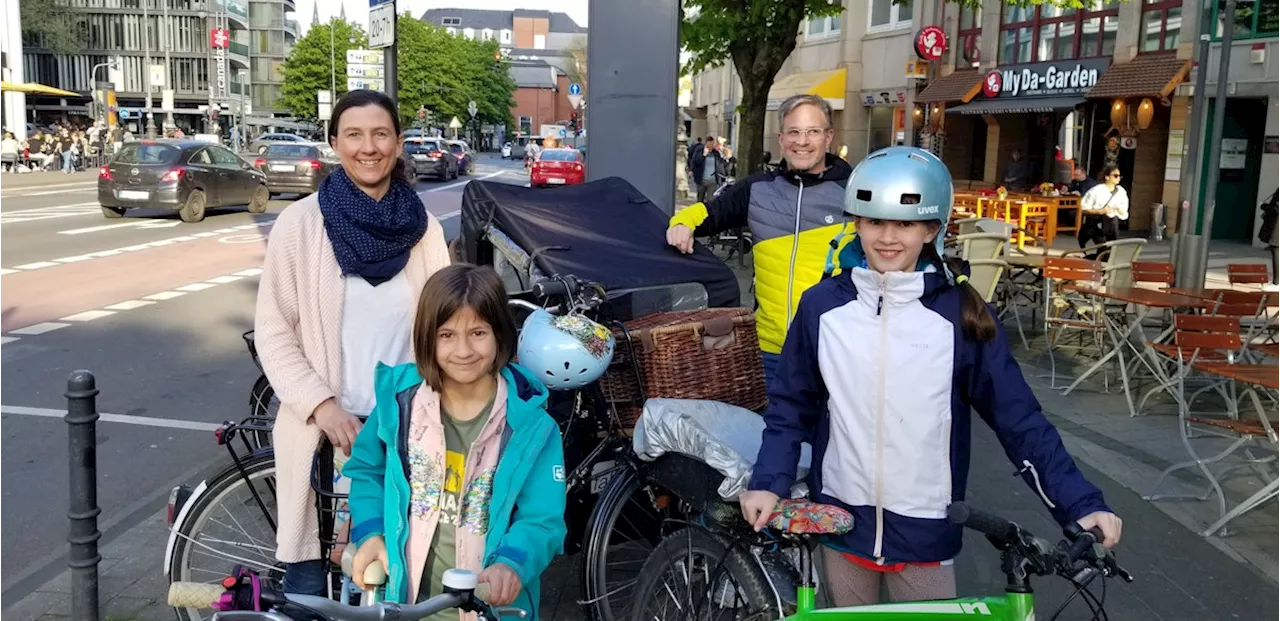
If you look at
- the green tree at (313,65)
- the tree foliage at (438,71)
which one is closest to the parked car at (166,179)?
the tree foliage at (438,71)

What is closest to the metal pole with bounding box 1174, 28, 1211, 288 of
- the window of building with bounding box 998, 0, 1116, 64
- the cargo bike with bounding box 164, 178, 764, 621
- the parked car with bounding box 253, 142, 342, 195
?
the cargo bike with bounding box 164, 178, 764, 621

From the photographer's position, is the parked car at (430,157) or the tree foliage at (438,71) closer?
the parked car at (430,157)

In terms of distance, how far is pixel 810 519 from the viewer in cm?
242

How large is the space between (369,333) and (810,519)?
1.41 metres

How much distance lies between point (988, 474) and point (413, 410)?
15.6 ft

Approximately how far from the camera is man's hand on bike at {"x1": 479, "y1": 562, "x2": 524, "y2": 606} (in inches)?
91.0

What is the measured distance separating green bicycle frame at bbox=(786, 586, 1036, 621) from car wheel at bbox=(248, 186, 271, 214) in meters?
23.2

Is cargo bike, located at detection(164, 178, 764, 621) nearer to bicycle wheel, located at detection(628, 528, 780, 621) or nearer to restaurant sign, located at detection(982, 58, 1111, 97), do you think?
bicycle wheel, located at detection(628, 528, 780, 621)

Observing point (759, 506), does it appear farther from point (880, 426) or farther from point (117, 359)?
point (117, 359)

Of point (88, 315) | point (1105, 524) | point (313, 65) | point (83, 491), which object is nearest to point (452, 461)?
point (1105, 524)

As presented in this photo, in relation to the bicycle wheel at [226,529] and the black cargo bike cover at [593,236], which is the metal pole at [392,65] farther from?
the bicycle wheel at [226,529]

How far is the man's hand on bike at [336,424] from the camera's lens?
9.84ft

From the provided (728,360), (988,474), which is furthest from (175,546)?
(988,474)

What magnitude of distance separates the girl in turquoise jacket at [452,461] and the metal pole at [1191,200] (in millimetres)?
11432
